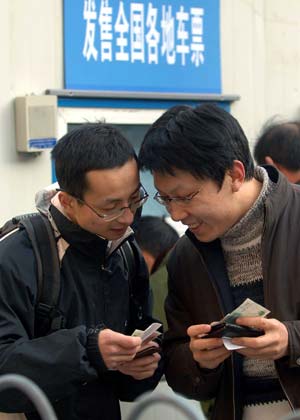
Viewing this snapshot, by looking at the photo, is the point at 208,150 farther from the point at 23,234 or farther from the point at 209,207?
the point at 23,234

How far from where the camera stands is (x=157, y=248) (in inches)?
162

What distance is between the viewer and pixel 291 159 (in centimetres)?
458

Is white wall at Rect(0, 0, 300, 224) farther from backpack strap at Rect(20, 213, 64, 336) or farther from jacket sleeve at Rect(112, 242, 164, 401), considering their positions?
backpack strap at Rect(20, 213, 64, 336)

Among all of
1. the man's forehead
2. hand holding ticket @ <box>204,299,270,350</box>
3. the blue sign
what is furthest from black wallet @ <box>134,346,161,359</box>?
the blue sign

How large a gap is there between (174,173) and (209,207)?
137mm

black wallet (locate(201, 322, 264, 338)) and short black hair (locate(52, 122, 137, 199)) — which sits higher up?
short black hair (locate(52, 122, 137, 199))

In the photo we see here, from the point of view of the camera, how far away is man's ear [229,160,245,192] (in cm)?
247

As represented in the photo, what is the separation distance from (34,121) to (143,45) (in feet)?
3.47

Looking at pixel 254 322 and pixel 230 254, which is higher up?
pixel 230 254

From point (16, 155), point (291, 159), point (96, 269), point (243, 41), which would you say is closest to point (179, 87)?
point (243, 41)

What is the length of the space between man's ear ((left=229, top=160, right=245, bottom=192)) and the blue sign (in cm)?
327

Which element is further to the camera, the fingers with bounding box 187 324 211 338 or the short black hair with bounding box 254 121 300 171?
the short black hair with bounding box 254 121 300 171

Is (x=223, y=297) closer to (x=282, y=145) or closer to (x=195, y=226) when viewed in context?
(x=195, y=226)

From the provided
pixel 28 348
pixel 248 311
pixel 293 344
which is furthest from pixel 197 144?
pixel 28 348
